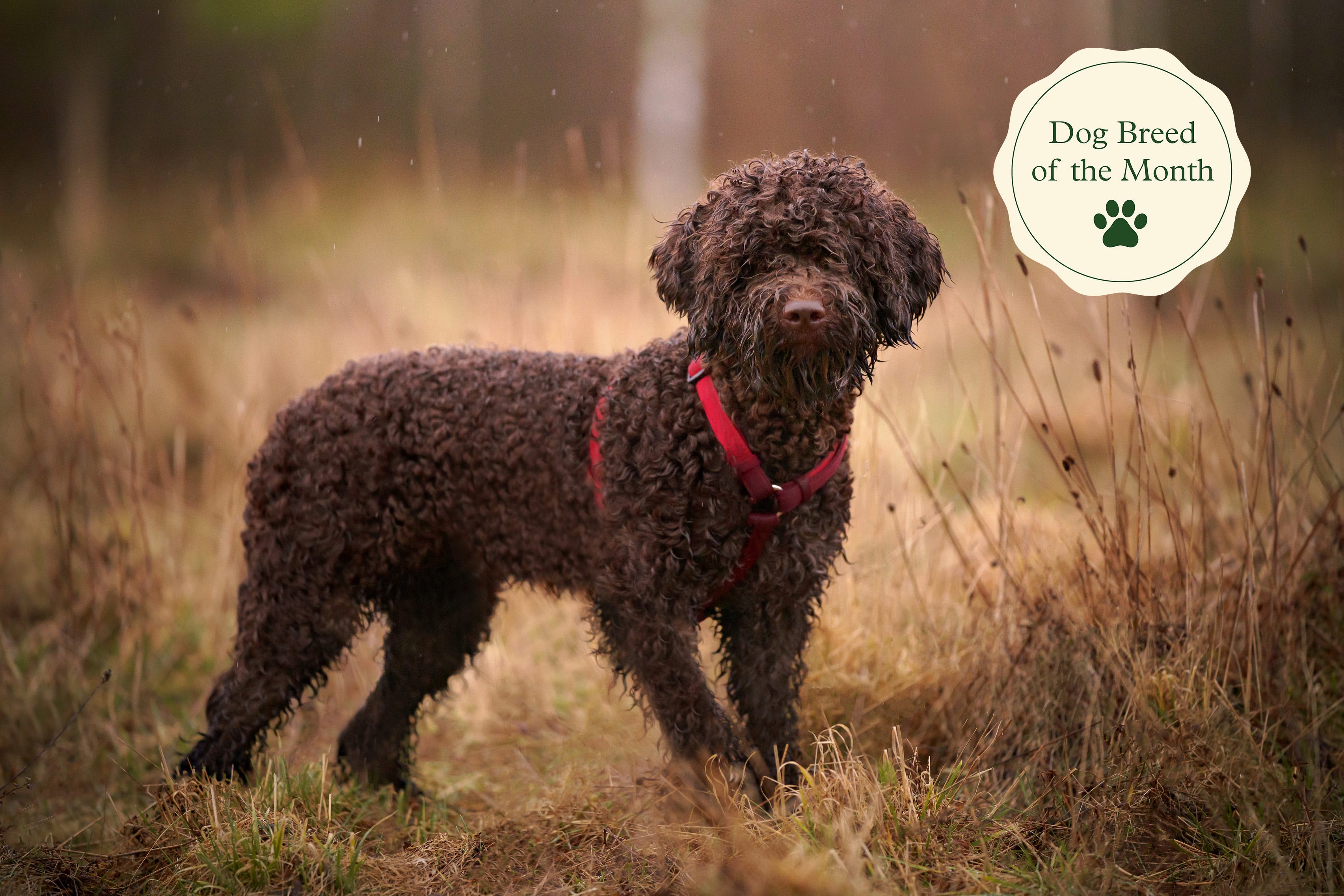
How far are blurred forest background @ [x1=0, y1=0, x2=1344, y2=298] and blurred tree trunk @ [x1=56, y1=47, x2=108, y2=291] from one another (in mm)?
32

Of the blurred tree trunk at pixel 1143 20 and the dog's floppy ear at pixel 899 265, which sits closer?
the dog's floppy ear at pixel 899 265

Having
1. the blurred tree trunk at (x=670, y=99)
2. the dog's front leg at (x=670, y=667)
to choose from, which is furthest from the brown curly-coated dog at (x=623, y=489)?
the blurred tree trunk at (x=670, y=99)

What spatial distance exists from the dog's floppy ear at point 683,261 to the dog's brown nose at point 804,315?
0.40 meters

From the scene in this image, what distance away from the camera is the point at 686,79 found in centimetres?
1047

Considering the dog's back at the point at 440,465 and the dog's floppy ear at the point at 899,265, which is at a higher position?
the dog's floppy ear at the point at 899,265

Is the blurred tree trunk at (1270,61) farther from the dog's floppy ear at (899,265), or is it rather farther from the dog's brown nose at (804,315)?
the dog's brown nose at (804,315)

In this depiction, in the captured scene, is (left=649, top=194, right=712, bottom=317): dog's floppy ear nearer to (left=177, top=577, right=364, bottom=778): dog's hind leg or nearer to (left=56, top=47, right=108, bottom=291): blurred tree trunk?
(left=177, top=577, right=364, bottom=778): dog's hind leg

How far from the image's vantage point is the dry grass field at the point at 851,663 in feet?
8.34

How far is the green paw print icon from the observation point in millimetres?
3094

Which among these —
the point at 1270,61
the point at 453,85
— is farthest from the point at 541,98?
the point at 1270,61

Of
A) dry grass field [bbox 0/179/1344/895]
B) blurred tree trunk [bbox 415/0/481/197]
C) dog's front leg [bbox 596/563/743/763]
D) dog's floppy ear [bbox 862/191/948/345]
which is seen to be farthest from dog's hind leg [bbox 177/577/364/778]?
blurred tree trunk [bbox 415/0/481/197]

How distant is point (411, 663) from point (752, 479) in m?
1.65

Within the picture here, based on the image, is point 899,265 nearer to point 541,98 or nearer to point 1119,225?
point 1119,225

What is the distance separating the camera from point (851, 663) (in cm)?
358
